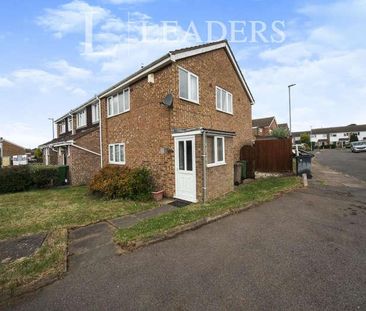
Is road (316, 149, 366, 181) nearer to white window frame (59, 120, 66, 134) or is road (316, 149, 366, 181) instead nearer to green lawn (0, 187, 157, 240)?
green lawn (0, 187, 157, 240)

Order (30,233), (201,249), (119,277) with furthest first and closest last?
1. (30,233)
2. (201,249)
3. (119,277)

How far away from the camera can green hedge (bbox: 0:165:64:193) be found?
12.5 metres

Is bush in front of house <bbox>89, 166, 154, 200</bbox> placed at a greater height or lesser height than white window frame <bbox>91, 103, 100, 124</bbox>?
lesser

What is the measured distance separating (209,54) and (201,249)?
1056 centimetres

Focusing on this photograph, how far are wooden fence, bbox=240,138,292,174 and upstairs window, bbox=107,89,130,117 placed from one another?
8.15 metres

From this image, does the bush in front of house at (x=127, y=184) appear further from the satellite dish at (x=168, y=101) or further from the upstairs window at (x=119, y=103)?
the upstairs window at (x=119, y=103)

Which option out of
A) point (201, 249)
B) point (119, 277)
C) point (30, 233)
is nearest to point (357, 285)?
point (201, 249)

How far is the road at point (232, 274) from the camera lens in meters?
3.08

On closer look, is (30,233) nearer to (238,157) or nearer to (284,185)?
(284,185)

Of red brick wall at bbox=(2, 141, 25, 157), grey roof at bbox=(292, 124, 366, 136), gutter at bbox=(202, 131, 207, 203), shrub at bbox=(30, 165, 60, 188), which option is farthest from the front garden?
grey roof at bbox=(292, 124, 366, 136)

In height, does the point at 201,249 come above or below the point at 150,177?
below

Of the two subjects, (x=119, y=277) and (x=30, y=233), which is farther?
(x=30, y=233)

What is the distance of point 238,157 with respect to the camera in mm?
15531

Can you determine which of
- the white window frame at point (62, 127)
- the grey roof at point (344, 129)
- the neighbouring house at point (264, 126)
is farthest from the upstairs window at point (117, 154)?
the grey roof at point (344, 129)
